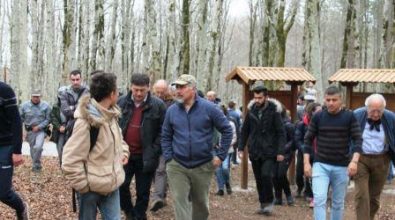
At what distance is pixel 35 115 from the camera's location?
42.4ft

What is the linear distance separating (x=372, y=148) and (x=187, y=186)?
8.84 feet

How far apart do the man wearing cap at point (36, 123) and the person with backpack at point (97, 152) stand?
787 centimetres

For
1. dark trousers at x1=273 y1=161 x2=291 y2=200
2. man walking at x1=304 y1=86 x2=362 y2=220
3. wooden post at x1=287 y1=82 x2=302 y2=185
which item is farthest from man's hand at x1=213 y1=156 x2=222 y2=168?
wooden post at x1=287 y1=82 x2=302 y2=185

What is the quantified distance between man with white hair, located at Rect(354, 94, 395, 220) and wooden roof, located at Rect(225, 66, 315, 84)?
14.1 feet

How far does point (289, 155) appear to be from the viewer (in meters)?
10.9

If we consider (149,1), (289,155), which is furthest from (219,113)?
(149,1)

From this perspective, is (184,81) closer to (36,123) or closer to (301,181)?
(301,181)

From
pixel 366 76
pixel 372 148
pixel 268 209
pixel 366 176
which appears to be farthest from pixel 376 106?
pixel 366 76

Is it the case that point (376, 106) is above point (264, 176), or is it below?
above

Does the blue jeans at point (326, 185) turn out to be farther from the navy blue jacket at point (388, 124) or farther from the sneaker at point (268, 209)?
the sneaker at point (268, 209)

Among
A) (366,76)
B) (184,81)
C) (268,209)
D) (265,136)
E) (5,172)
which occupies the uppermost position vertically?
(366,76)

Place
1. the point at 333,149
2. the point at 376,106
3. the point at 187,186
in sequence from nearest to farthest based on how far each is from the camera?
the point at 187,186 < the point at 333,149 < the point at 376,106

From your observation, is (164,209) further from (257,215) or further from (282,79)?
(282,79)

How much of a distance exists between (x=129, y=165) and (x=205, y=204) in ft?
4.58
